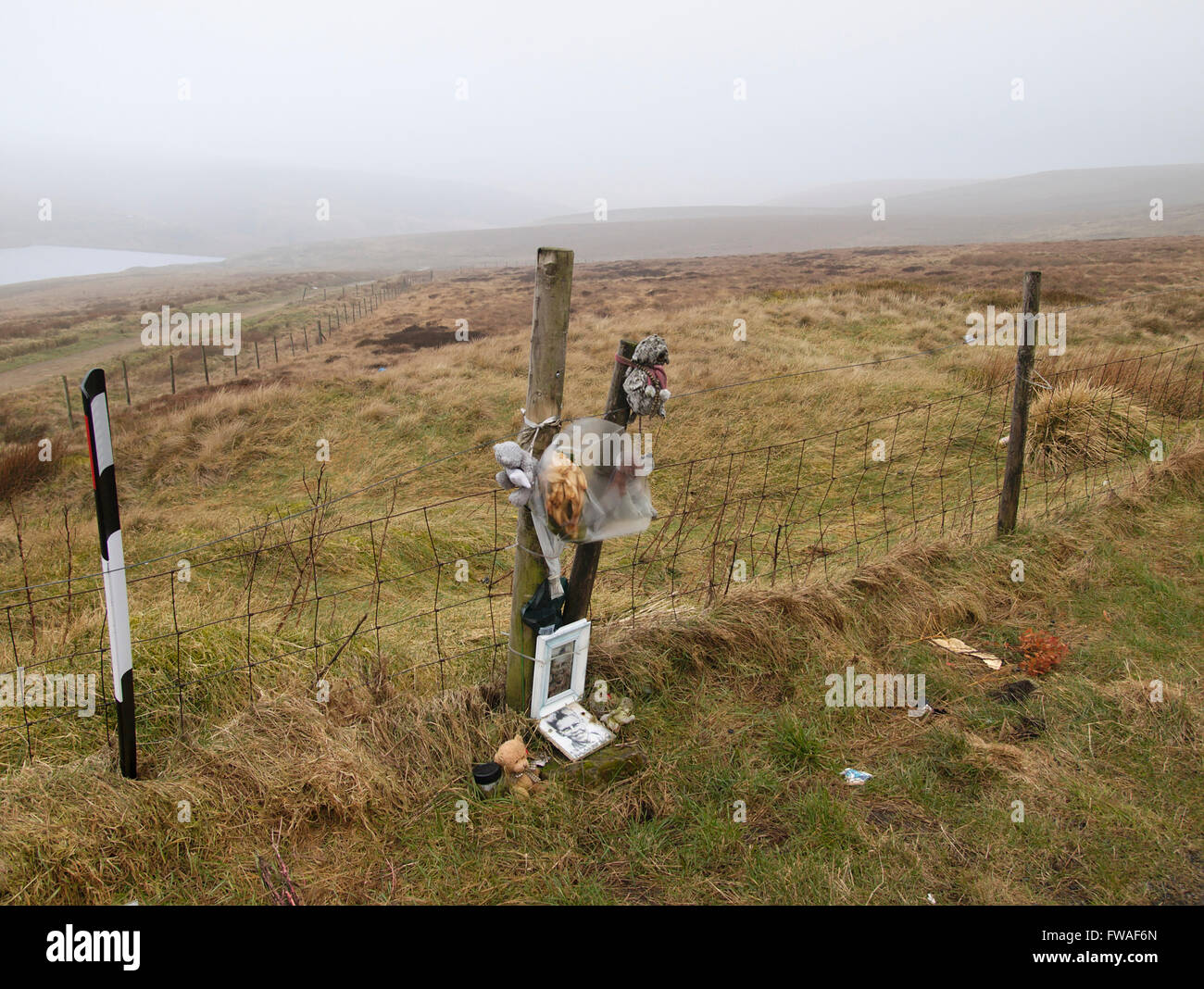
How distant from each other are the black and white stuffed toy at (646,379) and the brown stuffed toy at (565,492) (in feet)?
1.27

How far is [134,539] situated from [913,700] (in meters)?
7.71

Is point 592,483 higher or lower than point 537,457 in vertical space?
lower

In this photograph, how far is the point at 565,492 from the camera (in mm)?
2703

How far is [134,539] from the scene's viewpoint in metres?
7.91

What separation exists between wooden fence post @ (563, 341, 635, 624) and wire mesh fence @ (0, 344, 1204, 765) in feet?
1.67

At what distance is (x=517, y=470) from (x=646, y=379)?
615mm

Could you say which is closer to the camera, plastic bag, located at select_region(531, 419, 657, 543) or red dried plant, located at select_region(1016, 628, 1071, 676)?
plastic bag, located at select_region(531, 419, 657, 543)

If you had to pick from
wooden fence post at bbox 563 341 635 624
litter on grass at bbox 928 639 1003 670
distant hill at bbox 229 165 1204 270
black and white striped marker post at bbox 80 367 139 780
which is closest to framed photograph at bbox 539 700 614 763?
wooden fence post at bbox 563 341 635 624

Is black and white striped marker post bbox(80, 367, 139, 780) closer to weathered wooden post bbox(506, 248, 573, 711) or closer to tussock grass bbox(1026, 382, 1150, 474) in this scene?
weathered wooden post bbox(506, 248, 573, 711)

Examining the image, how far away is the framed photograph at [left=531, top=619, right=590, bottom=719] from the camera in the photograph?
3094 mm

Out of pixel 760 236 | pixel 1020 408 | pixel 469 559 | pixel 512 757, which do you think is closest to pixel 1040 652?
pixel 1020 408

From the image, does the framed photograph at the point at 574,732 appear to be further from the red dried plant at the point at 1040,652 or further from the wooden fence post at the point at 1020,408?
the wooden fence post at the point at 1020,408

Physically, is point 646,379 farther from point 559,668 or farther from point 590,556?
point 559,668
